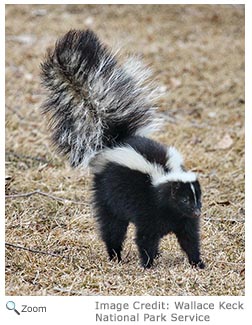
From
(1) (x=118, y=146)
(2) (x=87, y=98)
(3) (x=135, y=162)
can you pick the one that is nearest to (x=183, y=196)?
(3) (x=135, y=162)

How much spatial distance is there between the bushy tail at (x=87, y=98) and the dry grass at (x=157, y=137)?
610mm

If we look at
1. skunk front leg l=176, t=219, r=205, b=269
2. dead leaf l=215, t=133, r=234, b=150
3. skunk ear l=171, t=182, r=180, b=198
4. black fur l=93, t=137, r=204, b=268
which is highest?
skunk ear l=171, t=182, r=180, b=198

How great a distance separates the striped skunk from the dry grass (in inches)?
8.4

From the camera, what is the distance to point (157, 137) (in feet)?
18.9

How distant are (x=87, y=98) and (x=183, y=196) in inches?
32.3

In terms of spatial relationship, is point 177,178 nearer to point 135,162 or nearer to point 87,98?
point 135,162

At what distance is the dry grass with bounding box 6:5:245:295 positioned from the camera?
355 centimetres

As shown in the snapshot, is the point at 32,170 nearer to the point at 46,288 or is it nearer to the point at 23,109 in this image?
the point at 23,109

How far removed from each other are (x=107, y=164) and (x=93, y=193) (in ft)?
0.92
